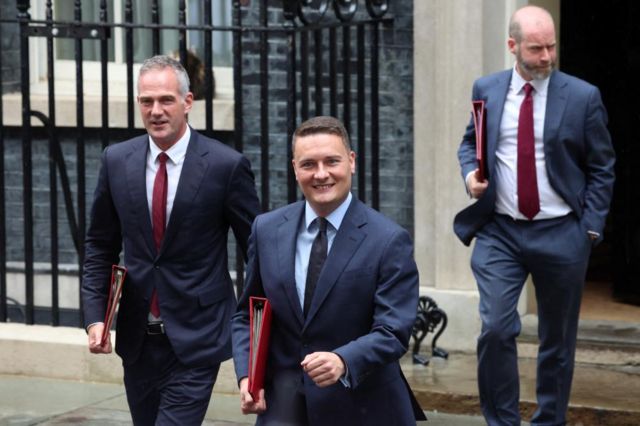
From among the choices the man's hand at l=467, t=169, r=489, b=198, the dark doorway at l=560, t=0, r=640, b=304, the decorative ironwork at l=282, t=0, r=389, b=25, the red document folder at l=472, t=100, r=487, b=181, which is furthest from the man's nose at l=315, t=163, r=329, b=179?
the dark doorway at l=560, t=0, r=640, b=304

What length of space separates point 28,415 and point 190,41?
3.03m

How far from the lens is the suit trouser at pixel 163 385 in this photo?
19.7 ft

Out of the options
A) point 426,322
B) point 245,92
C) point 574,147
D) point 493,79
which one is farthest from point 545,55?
point 245,92

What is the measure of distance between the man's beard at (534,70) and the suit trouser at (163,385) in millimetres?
2056

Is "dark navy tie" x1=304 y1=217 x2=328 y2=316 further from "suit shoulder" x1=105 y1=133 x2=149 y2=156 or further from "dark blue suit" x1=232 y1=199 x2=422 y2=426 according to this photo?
"suit shoulder" x1=105 y1=133 x2=149 y2=156

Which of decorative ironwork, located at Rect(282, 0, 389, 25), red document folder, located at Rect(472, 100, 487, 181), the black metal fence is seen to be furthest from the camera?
the black metal fence

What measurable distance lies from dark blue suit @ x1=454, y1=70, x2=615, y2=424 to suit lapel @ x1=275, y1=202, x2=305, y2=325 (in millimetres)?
2177

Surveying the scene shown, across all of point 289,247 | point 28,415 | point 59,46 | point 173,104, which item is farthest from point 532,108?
point 59,46

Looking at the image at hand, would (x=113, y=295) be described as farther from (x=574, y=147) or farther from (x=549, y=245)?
(x=574, y=147)

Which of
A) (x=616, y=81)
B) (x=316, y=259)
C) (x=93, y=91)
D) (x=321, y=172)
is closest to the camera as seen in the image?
(x=321, y=172)

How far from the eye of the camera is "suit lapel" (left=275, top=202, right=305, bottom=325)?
511 centimetres

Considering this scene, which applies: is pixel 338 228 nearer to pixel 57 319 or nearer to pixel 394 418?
pixel 394 418

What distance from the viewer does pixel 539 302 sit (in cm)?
739

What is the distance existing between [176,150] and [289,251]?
115 centimetres
